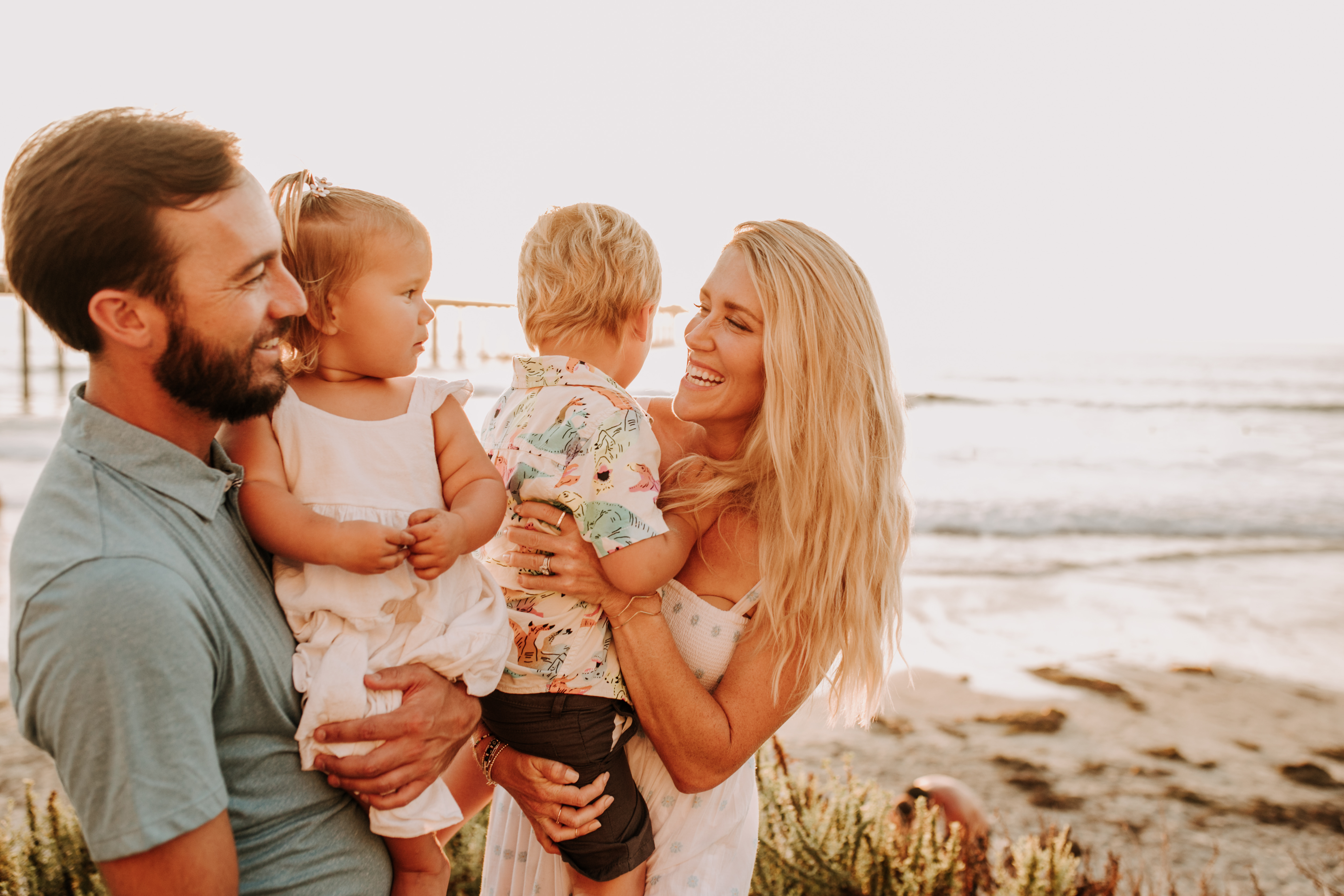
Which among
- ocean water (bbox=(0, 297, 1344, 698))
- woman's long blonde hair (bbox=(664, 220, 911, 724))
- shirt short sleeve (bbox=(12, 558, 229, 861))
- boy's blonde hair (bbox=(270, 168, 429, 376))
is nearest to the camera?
shirt short sleeve (bbox=(12, 558, 229, 861))

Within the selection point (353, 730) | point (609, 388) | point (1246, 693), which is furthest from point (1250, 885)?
point (353, 730)

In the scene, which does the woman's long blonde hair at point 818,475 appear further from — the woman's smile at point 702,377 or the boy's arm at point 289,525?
the boy's arm at point 289,525

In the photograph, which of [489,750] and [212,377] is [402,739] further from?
[212,377]

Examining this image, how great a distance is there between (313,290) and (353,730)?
964 mm

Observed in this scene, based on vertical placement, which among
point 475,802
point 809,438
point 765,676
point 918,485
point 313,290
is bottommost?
point 918,485

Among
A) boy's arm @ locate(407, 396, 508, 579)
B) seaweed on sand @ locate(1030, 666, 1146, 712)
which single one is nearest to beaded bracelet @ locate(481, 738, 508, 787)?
boy's arm @ locate(407, 396, 508, 579)

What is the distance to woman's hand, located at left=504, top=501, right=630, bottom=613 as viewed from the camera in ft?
7.16

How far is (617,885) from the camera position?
2.29m

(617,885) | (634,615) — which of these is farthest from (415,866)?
(634,615)

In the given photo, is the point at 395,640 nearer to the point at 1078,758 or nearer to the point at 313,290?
the point at 313,290

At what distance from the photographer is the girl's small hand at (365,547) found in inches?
68.1

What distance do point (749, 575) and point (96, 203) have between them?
173cm

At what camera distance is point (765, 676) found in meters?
2.32

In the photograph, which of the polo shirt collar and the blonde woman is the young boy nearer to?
the blonde woman
